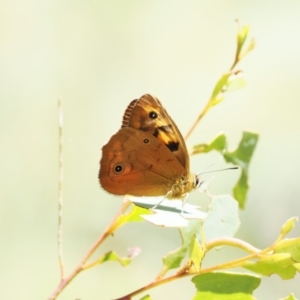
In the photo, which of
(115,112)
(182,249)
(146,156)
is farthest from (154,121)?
(115,112)

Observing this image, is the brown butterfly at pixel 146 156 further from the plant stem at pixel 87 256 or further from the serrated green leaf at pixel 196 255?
the serrated green leaf at pixel 196 255

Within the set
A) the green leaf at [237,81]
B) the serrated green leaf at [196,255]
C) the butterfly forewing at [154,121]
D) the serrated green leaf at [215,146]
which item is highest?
the green leaf at [237,81]

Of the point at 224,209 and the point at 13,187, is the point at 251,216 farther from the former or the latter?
the point at 224,209

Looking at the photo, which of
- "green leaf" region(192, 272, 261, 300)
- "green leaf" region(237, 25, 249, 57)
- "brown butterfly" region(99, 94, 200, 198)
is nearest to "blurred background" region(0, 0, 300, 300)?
"brown butterfly" region(99, 94, 200, 198)

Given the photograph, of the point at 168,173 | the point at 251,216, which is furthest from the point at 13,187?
the point at 168,173

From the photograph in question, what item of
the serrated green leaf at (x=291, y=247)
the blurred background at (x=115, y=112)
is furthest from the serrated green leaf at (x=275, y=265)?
the blurred background at (x=115, y=112)

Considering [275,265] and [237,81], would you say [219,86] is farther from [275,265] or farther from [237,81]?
[275,265]
